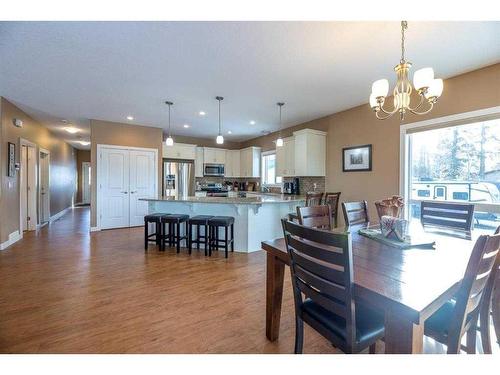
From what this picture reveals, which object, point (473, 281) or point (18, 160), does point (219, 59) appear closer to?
point (473, 281)

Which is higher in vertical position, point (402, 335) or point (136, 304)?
point (402, 335)

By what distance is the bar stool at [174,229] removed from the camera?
3.90 meters

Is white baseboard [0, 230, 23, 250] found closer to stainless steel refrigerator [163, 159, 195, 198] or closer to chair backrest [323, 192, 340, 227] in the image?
stainless steel refrigerator [163, 159, 195, 198]

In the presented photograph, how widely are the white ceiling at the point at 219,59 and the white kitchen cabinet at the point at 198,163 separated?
2.90 metres

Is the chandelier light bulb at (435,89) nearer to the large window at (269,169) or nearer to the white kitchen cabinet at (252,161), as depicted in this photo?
the large window at (269,169)

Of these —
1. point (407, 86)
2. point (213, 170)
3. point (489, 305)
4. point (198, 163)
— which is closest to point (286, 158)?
point (213, 170)

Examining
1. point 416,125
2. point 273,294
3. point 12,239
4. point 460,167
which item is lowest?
point 12,239

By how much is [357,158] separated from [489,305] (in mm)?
3470

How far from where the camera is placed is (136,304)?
7.46 feet

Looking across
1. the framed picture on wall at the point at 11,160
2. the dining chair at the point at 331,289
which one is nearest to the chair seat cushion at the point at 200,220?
the dining chair at the point at 331,289

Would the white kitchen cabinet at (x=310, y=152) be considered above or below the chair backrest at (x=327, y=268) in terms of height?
above

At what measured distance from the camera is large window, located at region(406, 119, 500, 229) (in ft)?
9.86

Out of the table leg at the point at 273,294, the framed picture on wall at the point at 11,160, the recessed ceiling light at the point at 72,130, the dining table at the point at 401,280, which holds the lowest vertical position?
the table leg at the point at 273,294

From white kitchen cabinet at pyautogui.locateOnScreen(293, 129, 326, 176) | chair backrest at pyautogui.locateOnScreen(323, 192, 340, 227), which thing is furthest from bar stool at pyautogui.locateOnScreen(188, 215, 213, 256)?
white kitchen cabinet at pyautogui.locateOnScreen(293, 129, 326, 176)
